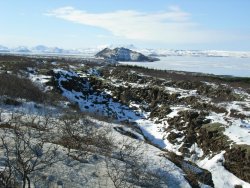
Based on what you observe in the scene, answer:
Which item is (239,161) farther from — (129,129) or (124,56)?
(124,56)

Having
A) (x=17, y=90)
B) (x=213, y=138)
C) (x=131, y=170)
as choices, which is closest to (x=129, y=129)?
(x=213, y=138)

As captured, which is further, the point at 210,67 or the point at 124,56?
the point at 124,56

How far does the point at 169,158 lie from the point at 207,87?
2452 centimetres

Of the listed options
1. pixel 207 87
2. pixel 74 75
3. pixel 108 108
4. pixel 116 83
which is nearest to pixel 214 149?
pixel 108 108

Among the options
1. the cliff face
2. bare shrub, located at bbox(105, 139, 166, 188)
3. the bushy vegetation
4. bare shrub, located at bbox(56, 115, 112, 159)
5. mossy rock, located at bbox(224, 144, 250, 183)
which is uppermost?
the bushy vegetation

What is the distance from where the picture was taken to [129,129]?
2847 centimetres

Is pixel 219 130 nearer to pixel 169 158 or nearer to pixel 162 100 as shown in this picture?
pixel 169 158

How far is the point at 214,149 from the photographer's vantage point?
1014 inches

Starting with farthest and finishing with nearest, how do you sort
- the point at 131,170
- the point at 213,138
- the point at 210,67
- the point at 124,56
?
the point at 124,56, the point at 210,67, the point at 213,138, the point at 131,170

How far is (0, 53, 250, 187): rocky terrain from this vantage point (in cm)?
1666

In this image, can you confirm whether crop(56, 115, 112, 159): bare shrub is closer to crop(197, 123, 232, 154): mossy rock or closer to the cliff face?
crop(197, 123, 232, 154): mossy rock

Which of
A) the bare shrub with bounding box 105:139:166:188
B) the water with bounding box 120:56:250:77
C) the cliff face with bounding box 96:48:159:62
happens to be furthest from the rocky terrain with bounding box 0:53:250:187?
the cliff face with bounding box 96:48:159:62

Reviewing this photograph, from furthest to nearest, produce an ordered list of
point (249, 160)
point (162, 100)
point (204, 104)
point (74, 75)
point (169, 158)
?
point (74, 75), point (162, 100), point (204, 104), point (249, 160), point (169, 158)

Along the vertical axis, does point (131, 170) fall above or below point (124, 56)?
above
